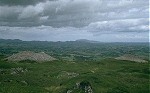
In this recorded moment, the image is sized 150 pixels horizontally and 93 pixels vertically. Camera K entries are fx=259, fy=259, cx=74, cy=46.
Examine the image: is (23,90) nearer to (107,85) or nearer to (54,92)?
(54,92)

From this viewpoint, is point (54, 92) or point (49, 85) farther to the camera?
point (49, 85)

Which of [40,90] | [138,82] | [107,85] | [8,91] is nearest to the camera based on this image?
[8,91]

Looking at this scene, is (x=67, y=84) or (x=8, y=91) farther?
(x=67, y=84)

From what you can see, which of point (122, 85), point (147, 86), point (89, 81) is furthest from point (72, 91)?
point (147, 86)

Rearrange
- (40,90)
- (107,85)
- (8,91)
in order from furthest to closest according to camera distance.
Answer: (107,85)
(40,90)
(8,91)

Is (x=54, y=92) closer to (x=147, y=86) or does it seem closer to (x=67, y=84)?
(x=67, y=84)

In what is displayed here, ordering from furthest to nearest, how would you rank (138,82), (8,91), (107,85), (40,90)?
(138,82) → (107,85) → (40,90) → (8,91)

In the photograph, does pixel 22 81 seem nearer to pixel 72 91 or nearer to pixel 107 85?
pixel 72 91

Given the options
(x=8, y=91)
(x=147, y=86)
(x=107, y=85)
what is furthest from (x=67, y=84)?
(x=147, y=86)

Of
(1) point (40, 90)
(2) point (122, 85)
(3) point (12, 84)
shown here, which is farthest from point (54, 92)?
(2) point (122, 85)
